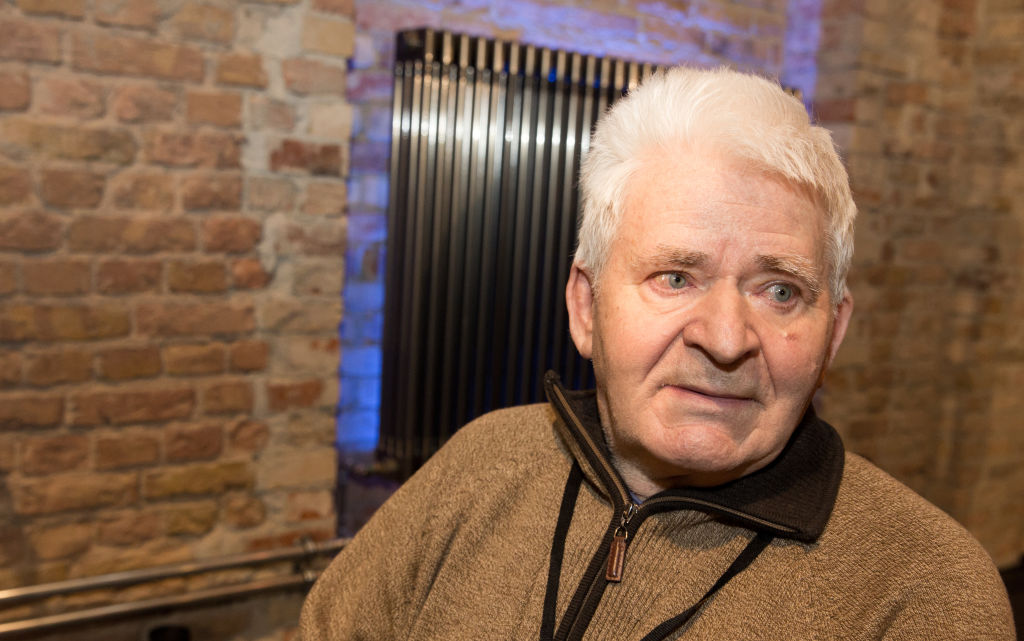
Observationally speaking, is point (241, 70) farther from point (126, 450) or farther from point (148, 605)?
point (148, 605)

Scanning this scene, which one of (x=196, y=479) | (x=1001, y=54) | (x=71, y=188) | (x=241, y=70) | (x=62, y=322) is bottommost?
(x=196, y=479)

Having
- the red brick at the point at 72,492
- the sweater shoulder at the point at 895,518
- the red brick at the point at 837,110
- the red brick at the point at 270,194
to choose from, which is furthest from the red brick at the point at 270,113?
the red brick at the point at 837,110

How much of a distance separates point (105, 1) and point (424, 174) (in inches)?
37.6

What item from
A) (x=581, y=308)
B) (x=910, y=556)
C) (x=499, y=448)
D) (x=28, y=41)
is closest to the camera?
(x=910, y=556)

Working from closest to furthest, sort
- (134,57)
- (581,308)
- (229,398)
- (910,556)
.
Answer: (910,556), (581,308), (134,57), (229,398)

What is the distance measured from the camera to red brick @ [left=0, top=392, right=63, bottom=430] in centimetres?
199

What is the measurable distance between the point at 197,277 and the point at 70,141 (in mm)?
427

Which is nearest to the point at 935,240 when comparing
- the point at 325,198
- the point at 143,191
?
the point at 325,198

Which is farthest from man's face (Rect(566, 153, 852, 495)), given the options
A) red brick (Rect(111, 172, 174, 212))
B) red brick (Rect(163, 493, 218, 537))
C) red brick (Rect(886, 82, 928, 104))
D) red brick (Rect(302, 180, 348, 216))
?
red brick (Rect(886, 82, 928, 104))

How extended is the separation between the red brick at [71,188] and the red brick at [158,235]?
4.0 inches

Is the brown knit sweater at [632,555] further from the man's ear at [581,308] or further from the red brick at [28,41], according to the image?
the red brick at [28,41]

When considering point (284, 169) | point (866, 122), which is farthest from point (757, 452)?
point (866, 122)

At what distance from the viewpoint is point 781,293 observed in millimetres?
1112

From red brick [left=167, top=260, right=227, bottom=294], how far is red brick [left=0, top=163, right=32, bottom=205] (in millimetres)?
353
